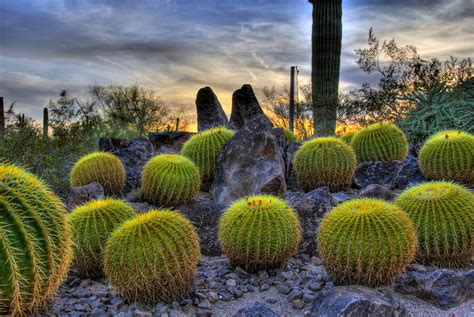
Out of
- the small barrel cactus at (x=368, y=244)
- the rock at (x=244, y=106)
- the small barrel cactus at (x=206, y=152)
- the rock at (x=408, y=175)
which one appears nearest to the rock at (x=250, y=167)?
the small barrel cactus at (x=206, y=152)

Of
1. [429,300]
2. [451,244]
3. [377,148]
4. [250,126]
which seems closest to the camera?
[429,300]

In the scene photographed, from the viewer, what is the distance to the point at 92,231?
471cm

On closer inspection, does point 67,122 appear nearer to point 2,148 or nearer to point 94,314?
point 2,148

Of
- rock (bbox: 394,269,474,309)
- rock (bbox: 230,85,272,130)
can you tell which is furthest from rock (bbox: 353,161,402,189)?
rock (bbox: 394,269,474,309)

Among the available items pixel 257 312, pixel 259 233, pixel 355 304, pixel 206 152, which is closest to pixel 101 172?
pixel 206 152

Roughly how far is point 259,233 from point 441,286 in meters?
1.69

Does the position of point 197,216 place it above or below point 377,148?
below

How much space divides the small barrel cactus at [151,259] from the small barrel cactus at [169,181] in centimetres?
256

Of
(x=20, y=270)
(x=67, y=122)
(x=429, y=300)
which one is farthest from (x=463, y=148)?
(x=67, y=122)

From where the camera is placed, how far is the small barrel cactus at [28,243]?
10.2 ft

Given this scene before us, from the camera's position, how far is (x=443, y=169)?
25.9 feet

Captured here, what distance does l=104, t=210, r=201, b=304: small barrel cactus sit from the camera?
401 cm

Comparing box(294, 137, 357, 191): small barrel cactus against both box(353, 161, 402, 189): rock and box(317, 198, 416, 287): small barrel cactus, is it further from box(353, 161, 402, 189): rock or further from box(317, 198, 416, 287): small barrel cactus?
box(317, 198, 416, 287): small barrel cactus

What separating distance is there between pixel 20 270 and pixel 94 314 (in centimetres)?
107
